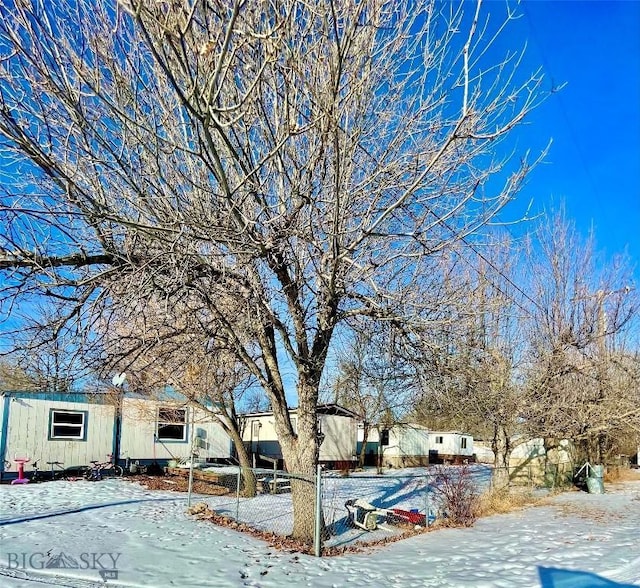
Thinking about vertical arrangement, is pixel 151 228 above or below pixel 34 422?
above

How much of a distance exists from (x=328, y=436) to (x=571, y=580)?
19.4m

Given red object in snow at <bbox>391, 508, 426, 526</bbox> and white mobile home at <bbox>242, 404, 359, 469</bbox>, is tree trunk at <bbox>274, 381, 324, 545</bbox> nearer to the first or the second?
red object in snow at <bbox>391, 508, 426, 526</bbox>

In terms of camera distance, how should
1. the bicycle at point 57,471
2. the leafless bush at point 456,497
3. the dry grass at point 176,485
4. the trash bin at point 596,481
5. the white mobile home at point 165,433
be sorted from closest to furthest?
the leafless bush at point 456,497 → the dry grass at point 176,485 → the bicycle at point 57,471 → the trash bin at point 596,481 → the white mobile home at point 165,433

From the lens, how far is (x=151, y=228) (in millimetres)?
5902

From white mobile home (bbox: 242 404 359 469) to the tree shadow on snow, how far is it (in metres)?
18.1

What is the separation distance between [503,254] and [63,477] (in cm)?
1432

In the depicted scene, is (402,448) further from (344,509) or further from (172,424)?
(344,509)

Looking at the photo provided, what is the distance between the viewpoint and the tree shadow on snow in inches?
250

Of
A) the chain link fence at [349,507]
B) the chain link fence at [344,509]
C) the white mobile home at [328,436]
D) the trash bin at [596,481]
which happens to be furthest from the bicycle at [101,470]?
the trash bin at [596,481]

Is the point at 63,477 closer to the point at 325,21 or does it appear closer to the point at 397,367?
the point at 397,367

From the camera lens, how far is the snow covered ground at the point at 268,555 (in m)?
6.46

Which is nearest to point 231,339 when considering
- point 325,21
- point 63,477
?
point 325,21

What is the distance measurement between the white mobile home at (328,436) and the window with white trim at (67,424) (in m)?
8.27

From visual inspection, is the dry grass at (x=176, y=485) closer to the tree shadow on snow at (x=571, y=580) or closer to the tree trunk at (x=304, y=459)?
the tree trunk at (x=304, y=459)
